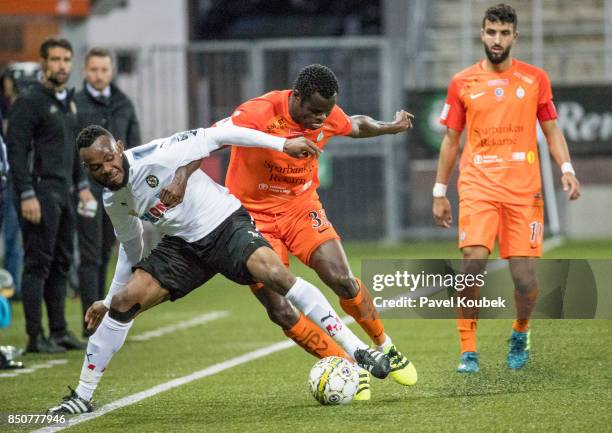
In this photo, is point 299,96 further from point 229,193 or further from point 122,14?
point 122,14

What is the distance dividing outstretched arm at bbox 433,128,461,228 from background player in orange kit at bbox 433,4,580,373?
0.46ft

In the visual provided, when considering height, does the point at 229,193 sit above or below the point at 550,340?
above

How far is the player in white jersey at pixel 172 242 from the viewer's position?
6.70m

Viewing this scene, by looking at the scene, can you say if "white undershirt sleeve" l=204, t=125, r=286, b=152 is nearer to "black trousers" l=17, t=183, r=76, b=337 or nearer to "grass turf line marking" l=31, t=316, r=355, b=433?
"grass turf line marking" l=31, t=316, r=355, b=433

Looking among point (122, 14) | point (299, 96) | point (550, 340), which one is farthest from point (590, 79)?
point (299, 96)

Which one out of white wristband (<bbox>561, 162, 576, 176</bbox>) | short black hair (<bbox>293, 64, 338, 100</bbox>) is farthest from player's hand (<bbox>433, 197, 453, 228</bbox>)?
short black hair (<bbox>293, 64, 338, 100</bbox>)

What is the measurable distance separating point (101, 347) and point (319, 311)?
1.15 metres

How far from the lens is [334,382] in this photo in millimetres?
6762

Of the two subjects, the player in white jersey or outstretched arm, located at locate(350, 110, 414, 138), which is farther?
outstretched arm, located at locate(350, 110, 414, 138)

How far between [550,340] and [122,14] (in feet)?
66.9

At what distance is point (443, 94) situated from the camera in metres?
19.4

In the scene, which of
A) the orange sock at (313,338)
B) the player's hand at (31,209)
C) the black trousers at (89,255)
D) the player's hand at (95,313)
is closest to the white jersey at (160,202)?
the player's hand at (95,313)

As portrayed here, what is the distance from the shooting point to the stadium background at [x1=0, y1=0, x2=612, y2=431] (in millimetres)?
8688

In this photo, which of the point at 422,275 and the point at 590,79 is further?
the point at 590,79
